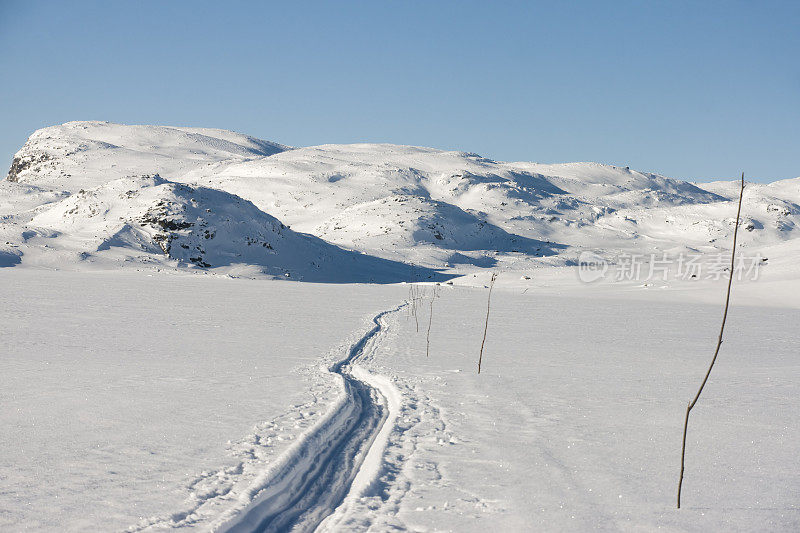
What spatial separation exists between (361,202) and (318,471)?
331 ft

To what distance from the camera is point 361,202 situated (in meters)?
106

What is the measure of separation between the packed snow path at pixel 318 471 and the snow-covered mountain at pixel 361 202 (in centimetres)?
4572

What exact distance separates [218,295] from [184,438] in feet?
74.2

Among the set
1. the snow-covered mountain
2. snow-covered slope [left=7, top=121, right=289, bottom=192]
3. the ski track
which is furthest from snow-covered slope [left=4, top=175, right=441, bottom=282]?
snow-covered slope [left=7, top=121, right=289, bottom=192]

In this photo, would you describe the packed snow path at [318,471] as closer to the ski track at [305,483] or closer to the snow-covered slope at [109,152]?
the ski track at [305,483]

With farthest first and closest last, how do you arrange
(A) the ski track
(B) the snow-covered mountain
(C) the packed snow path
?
(B) the snow-covered mountain, (C) the packed snow path, (A) the ski track

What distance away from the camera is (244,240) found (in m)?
57.2

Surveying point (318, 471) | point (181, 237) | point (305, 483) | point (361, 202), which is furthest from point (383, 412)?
point (361, 202)

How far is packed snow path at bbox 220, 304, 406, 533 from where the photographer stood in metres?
5.28

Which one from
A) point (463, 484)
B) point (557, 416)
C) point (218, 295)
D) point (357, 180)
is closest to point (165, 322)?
point (218, 295)

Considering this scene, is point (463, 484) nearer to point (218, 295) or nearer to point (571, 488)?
point (571, 488)

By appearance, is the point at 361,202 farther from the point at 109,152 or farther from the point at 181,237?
the point at 109,152

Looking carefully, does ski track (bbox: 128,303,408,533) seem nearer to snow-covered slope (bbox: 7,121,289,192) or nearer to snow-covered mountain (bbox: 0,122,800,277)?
snow-covered mountain (bbox: 0,122,800,277)

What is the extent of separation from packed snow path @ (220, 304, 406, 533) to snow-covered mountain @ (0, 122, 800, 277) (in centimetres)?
4572
